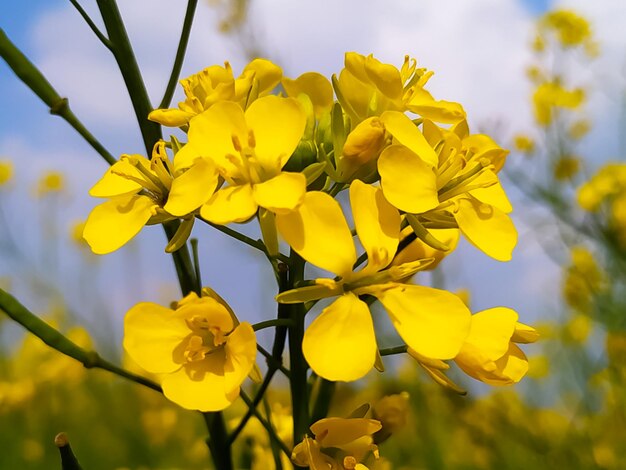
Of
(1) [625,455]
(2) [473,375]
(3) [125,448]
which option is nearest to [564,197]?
(1) [625,455]

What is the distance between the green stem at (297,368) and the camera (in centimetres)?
62

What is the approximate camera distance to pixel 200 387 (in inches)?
20.8

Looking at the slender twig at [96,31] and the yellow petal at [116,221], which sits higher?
the slender twig at [96,31]

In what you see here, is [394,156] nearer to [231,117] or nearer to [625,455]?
[231,117]

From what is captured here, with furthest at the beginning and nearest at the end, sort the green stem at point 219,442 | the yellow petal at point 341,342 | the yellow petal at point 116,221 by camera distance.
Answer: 1. the green stem at point 219,442
2. the yellow petal at point 116,221
3. the yellow petal at point 341,342

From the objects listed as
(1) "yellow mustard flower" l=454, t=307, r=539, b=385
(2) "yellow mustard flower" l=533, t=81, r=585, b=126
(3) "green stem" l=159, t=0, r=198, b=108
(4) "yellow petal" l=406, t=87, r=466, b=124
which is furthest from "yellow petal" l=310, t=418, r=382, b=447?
(2) "yellow mustard flower" l=533, t=81, r=585, b=126

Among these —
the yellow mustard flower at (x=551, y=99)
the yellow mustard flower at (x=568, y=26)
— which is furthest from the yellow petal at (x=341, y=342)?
the yellow mustard flower at (x=568, y=26)

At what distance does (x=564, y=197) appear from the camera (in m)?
2.29

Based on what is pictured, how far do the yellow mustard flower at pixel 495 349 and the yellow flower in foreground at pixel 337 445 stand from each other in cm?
10

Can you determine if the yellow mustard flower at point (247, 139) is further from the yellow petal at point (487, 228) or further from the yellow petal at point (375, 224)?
the yellow petal at point (487, 228)

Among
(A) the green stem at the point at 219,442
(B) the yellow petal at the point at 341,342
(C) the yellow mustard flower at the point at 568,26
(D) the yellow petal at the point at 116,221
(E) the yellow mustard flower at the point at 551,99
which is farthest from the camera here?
(C) the yellow mustard flower at the point at 568,26

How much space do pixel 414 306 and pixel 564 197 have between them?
193 centimetres

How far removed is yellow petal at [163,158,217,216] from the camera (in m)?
0.55

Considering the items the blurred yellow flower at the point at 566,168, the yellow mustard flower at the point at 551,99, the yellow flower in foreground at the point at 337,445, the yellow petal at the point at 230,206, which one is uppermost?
the yellow petal at the point at 230,206
